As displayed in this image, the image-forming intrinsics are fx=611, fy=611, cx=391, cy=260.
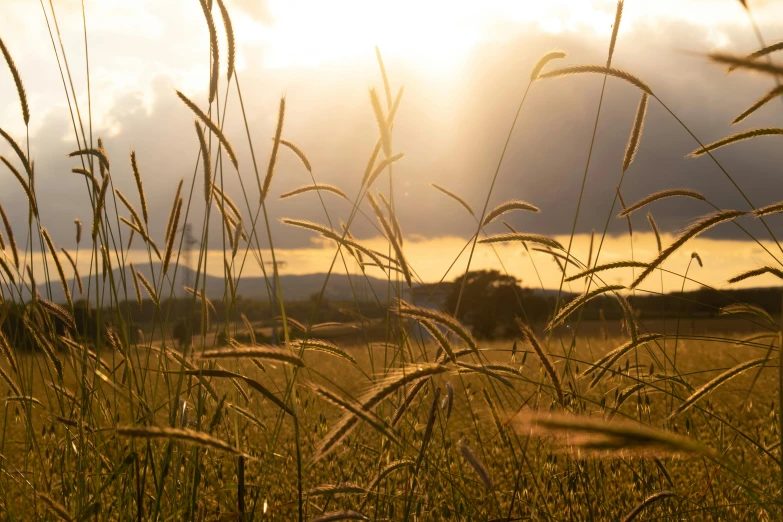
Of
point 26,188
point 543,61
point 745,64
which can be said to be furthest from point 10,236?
point 745,64

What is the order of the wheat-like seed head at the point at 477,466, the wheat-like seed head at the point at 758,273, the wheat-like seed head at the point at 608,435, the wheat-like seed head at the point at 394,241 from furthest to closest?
the wheat-like seed head at the point at 758,273 < the wheat-like seed head at the point at 394,241 < the wheat-like seed head at the point at 477,466 < the wheat-like seed head at the point at 608,435

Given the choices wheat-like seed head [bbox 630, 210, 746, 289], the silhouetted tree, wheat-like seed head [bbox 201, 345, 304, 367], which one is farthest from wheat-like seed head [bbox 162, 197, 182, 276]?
the silhouetted tree

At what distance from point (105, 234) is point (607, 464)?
219cm

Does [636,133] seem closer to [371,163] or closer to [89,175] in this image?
[371,163]

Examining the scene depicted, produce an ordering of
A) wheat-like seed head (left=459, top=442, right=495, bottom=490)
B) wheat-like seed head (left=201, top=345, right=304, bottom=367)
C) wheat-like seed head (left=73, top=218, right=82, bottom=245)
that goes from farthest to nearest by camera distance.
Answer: wheat-like seed head (left=73, top=218, right=82, bottom=245) → wheat-like seed head (left=459, top=442, right=495, bottom=490) → wheat-like seed head (left=201, top=345, right=304, bottom=367)

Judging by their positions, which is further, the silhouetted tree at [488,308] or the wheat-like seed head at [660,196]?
the silhouetted tree at [488,308]

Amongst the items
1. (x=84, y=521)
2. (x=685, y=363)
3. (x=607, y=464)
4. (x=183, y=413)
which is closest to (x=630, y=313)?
(x=607, y=464)

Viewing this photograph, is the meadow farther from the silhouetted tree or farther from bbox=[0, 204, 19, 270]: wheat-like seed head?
the silhouetted tree

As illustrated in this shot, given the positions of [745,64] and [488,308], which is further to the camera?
[488,308]

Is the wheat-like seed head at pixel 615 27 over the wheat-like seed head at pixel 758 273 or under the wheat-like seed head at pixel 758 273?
→ over

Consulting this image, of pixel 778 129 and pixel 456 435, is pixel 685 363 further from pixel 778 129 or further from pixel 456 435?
pixel 778 129

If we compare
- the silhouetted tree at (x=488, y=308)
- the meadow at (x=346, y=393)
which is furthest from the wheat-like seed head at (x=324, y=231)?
the silhouetted tree at (x=488, y=308)

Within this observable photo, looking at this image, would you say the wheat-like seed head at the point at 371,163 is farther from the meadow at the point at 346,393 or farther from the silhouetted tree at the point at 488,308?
the silhouetted tree at the point at 488,308

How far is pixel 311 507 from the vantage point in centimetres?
191
